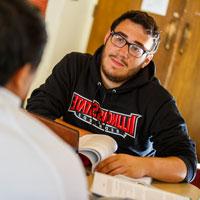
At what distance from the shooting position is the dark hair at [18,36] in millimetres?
542

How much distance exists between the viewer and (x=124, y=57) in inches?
69.2

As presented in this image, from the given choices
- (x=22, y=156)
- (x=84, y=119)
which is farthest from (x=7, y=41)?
(x=84, y=119)

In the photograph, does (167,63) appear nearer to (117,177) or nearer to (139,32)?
(139,32)

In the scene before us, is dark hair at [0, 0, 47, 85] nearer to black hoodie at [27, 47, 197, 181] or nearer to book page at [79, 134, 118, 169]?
book page at [79, 134, 118, 169]

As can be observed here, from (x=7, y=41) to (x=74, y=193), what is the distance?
24 cm

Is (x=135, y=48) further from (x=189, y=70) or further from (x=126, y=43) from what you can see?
(x=189, y=70)

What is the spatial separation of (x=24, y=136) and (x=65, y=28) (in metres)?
2.91

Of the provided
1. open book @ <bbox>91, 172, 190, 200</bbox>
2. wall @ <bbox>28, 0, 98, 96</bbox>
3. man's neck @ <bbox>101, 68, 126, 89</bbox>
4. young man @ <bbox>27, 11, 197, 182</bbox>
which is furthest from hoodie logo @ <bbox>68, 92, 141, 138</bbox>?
wall @ <bbox>28, 0, 98, 96</bbox>

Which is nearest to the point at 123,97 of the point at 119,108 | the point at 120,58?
the point at 119,108

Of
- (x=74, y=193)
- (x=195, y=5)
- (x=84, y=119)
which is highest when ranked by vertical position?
(x=195, y=5)

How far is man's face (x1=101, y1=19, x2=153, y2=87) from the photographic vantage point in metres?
1.74

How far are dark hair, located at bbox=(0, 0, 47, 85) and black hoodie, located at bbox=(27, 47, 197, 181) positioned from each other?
1087 mm

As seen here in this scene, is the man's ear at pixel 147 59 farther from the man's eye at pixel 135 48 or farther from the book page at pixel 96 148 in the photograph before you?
the book page at pixel 96 148

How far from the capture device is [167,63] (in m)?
3.38
